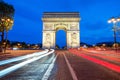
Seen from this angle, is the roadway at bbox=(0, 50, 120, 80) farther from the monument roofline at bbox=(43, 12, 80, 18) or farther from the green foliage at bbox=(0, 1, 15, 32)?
the monument roofline at bbox=(43, 12, 80, 18)

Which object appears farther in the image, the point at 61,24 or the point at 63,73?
the point at 61,24

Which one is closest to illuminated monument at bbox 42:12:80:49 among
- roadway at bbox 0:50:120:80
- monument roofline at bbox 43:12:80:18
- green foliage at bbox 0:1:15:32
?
monument roofline at bbox 43:12:80:18

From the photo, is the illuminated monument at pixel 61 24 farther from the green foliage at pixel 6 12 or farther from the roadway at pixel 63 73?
the roadway at pixel 63 73

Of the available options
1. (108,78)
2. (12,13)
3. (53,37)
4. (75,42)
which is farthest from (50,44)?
(108,78)

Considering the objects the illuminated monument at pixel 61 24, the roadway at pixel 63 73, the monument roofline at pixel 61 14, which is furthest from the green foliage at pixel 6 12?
the roadway at pixel 63 73

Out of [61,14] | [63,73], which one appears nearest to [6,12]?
[61,14]

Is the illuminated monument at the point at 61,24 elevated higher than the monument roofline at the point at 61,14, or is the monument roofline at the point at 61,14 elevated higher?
the monument roofline at the point at 61,14

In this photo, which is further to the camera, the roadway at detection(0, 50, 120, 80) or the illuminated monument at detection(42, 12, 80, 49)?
the illuminated monument at detection(42, 12, 80, 49)

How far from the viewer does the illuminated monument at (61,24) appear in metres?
98.9

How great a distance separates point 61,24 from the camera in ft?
330

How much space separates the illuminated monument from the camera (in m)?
98.9

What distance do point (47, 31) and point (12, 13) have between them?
120 ft

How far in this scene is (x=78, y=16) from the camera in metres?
98.7

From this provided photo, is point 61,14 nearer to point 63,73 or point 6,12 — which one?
point 6,12
